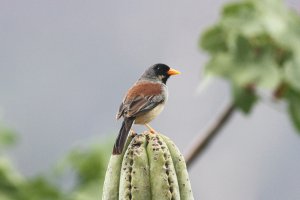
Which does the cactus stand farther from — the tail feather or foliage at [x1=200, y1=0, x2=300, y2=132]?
foliage at [x1=200, y1=0, x2=300, y2=132]

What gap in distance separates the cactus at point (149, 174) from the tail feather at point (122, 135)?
0.04 feet

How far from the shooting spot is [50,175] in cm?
493

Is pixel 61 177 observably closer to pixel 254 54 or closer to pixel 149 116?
pixel 254 54

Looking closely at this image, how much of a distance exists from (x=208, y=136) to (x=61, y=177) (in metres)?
2.30

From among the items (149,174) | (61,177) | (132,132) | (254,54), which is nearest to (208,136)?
(254,54)

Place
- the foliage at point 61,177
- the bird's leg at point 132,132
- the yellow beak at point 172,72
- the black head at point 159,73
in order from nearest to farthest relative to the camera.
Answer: the bird's leg at point 132,132 → the yellow beak at point 172,72 → the black head at point 159,73 → the foliage at point 61,177

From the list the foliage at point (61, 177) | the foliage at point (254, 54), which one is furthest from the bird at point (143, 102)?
the foliage at point (61, 177)

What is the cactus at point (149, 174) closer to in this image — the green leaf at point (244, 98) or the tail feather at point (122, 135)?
the tail feather at point (122, 135)

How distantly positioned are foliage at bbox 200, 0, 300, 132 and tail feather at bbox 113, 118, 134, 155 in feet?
2.66

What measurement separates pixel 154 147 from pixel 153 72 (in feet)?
2.14

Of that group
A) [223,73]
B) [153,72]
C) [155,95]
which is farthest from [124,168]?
[223,73]

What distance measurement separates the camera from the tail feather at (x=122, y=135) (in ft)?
6.17

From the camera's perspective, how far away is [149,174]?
184cm

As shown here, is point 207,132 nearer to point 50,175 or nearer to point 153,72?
point 153,72
